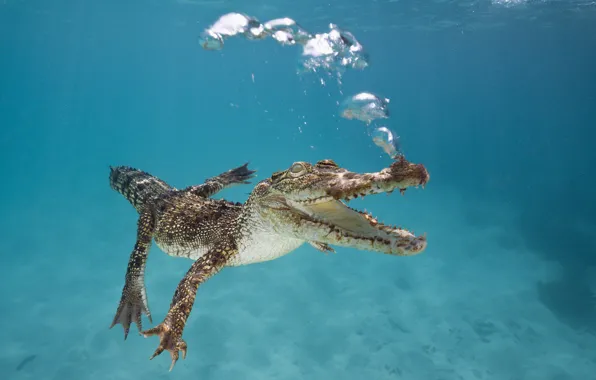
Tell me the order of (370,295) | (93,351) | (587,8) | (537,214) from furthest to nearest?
(587,8)
(537,214)
(370,295)
(93,351)

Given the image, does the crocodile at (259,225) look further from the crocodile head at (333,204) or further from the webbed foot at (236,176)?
the webbed foot at (236,176)

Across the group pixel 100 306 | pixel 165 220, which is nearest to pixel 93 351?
pixel 100 306

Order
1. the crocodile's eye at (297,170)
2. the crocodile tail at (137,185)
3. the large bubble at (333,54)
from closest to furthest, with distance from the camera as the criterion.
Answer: the crocodile's eye at (297,170) < the crocodile tail at (137,185) < the large bubble at (333,54)

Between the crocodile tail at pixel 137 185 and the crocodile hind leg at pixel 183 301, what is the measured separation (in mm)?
1694

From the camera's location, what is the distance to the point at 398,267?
1361cm

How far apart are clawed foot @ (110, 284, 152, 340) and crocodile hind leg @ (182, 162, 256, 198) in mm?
1333

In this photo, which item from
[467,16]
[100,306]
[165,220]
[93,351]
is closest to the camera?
[165,220]

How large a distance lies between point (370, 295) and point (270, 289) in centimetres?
291

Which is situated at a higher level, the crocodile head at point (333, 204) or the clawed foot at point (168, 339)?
the crocodile head at point (333, 204)

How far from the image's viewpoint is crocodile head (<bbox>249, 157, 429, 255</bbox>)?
249 centimetres

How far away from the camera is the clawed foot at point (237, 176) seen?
5953 millimetres

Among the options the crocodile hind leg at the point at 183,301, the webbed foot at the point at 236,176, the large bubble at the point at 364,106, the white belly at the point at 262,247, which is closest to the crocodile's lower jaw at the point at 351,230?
the white belly at the point at 262,247

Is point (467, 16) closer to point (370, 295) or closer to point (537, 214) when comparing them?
point (537, 214)

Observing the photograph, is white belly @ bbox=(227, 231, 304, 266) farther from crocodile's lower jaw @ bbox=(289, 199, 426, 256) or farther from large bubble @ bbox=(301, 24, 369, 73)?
large bubble @ bbox=(301, 24, 369, 73)
